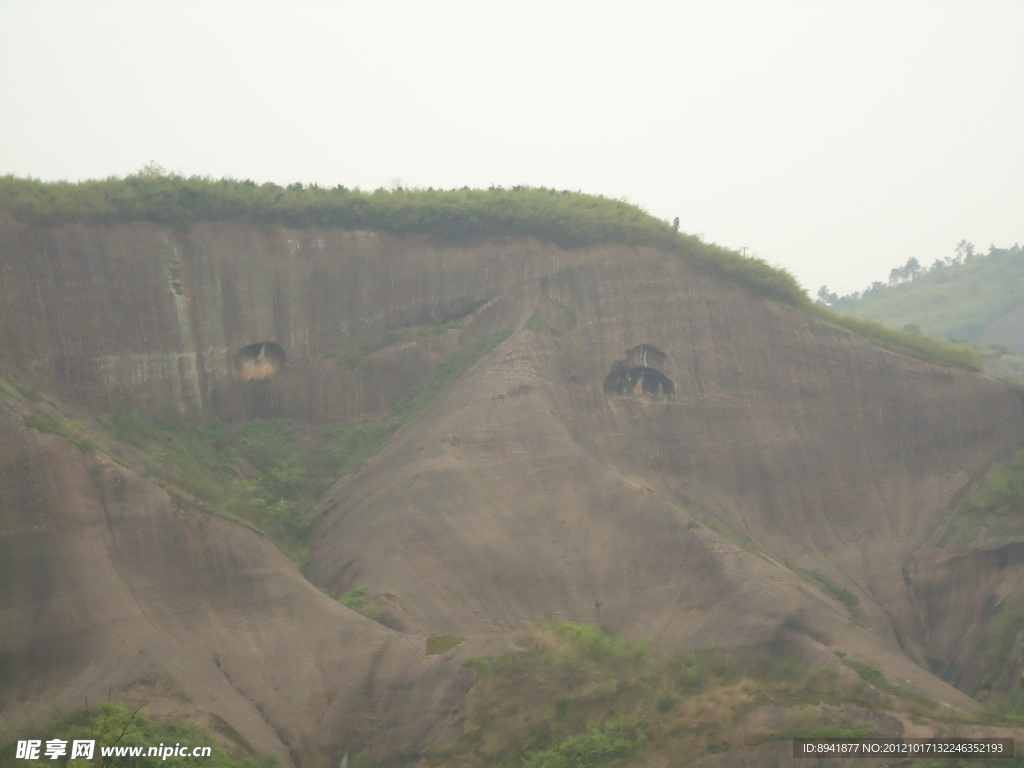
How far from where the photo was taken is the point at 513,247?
38.1m

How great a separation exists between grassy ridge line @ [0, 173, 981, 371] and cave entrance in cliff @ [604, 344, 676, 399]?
449cm

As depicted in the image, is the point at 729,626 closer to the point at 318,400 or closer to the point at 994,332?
the point at 318,400

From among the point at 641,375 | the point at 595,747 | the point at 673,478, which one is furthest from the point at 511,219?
the point at 595,747

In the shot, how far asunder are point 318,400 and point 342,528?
6602 millimetres

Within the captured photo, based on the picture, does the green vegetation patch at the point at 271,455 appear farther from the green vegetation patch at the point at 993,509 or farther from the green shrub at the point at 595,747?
the green vegetation patch at the point at 993,509

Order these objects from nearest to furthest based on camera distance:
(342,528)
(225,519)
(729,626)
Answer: (225,519) < (729,626) < (342,528)

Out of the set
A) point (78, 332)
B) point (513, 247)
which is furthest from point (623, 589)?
point (78, 332)

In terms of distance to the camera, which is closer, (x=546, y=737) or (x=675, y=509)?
(x=546, y=737)

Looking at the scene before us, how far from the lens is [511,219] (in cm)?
3850

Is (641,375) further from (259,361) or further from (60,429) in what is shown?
(60,429)

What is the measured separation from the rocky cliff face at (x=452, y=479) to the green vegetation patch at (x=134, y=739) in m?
0.92

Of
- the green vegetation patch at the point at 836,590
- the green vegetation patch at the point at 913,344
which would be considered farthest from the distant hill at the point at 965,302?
the green vegetation patch at the point at 836,590

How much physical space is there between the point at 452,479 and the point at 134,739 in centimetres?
1304

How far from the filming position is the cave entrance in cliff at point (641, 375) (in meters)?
35.8
